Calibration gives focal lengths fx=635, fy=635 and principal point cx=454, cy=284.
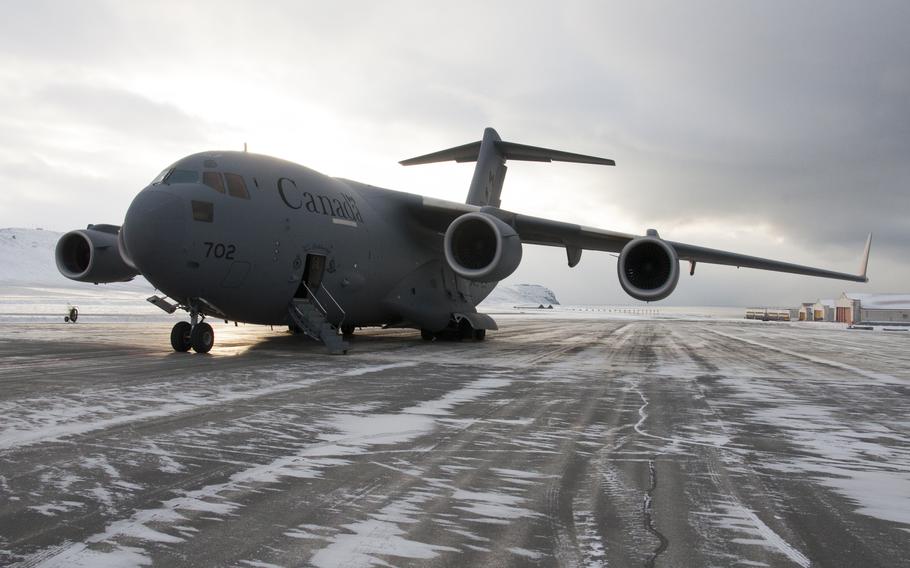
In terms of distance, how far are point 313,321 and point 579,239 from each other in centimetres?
816

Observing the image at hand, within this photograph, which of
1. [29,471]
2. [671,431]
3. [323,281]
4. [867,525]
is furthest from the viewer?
[323,281]

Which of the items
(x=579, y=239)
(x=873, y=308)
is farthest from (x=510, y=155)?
(x=873, y=308)

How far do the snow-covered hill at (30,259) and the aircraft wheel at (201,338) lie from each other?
11240cm

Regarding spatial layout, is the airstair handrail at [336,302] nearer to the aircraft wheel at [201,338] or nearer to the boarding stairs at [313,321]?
the boarding stairs at [313,321]

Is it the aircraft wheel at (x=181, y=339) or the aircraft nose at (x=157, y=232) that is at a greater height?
the aircraft nose at (x=157, y=232)

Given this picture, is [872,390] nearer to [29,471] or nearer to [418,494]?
[418,494]

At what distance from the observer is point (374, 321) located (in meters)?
15.7

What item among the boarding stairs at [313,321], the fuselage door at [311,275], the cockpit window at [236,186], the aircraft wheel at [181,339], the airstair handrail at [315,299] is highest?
the cockpit window at [236,186]

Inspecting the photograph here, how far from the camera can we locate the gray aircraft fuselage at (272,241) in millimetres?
10500

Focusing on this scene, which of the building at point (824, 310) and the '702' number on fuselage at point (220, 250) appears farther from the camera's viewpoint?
the building at point (824, 310)

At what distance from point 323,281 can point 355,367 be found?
3.72 meters

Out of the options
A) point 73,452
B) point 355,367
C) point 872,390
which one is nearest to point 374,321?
point 355,367

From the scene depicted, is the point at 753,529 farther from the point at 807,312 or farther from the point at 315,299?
the point at 807,312

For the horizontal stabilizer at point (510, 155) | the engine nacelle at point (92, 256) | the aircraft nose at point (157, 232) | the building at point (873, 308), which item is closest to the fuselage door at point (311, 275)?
the aircraft nose at point (157, 232)
